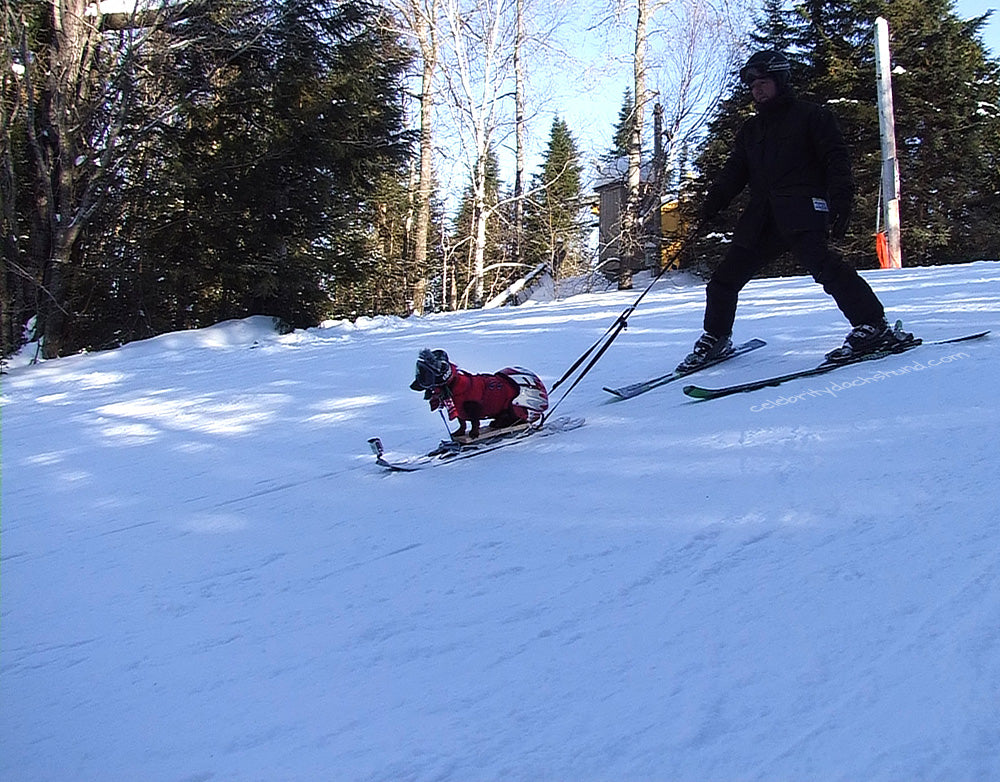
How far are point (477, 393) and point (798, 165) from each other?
2.49 metres

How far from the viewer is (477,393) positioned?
427 cm

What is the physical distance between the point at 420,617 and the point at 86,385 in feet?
23.5

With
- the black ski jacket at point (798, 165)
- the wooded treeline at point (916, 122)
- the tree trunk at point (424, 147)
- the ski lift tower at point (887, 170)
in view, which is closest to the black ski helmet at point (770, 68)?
the black ski jacket at point (798, 165)

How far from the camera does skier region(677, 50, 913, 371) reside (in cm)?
470

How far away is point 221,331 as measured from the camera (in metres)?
12.0

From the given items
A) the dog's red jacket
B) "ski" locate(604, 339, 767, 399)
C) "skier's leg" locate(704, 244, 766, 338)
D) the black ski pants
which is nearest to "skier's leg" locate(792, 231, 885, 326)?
the black ski pants

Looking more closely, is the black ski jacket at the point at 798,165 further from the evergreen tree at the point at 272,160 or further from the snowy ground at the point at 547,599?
the evergreen tree at the point at 272,160

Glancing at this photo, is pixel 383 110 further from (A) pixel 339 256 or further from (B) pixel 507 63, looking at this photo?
(B) pixel 507 63

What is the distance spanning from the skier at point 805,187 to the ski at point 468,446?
183 centimetres

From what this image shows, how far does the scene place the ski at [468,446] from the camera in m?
4.16

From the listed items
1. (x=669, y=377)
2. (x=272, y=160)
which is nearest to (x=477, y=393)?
(x=669, y=377)

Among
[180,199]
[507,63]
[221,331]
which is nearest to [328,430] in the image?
[221,331]

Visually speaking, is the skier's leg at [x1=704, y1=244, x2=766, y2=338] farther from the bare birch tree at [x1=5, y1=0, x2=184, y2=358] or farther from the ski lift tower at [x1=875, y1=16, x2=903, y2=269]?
the ski lift tower at [x1=875, y1=16, x2=903, y2=269]

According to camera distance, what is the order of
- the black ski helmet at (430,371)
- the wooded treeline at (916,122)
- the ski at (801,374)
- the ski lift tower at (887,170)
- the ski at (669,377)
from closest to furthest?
the black ski helmet at (430,371), the ski at (801,374), the ski at (669,377), the ski lift tower at (887,170), the wooded treeline at (916,122)
